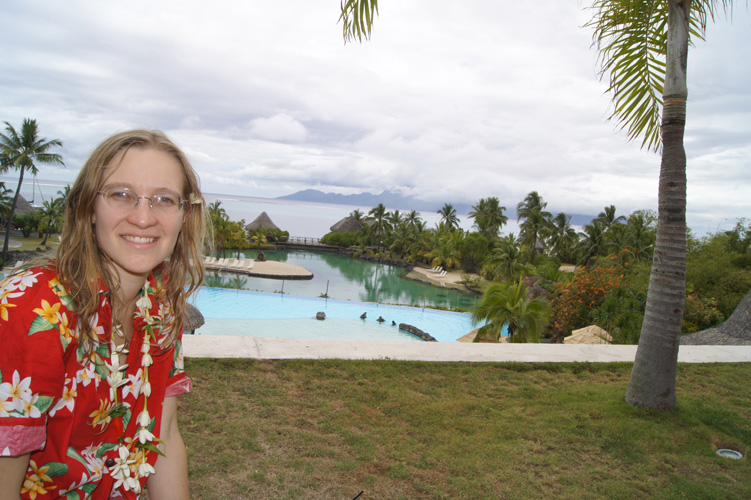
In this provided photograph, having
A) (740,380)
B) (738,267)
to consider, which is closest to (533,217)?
(738,267)

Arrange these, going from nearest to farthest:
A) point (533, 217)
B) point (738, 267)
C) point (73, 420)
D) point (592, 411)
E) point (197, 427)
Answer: point (73, 420)
point (197, 427)
point (592, 411)
point (738, 267)
point (533, 217)

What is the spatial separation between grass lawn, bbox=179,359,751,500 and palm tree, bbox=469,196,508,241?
49.9 metres

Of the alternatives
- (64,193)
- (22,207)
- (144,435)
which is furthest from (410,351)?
(22,207)

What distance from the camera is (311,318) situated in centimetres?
1695

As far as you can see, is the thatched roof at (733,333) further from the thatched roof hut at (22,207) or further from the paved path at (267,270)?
the thatched roof hut at (22,207)

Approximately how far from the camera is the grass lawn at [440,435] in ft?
9.79

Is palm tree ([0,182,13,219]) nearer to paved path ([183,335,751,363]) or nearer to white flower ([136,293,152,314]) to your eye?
paved path ([183,335,751,363])

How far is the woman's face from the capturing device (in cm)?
128

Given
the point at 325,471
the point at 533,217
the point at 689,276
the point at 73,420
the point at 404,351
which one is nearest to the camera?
Answer: the point at 73,420

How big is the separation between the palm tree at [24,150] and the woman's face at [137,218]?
3599cm

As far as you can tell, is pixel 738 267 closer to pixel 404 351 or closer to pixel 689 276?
pixel 689 276

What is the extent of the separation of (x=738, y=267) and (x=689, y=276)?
2912mm

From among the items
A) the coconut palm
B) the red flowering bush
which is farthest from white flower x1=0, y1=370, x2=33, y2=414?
the coconut palm

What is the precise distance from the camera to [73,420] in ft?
4.03
